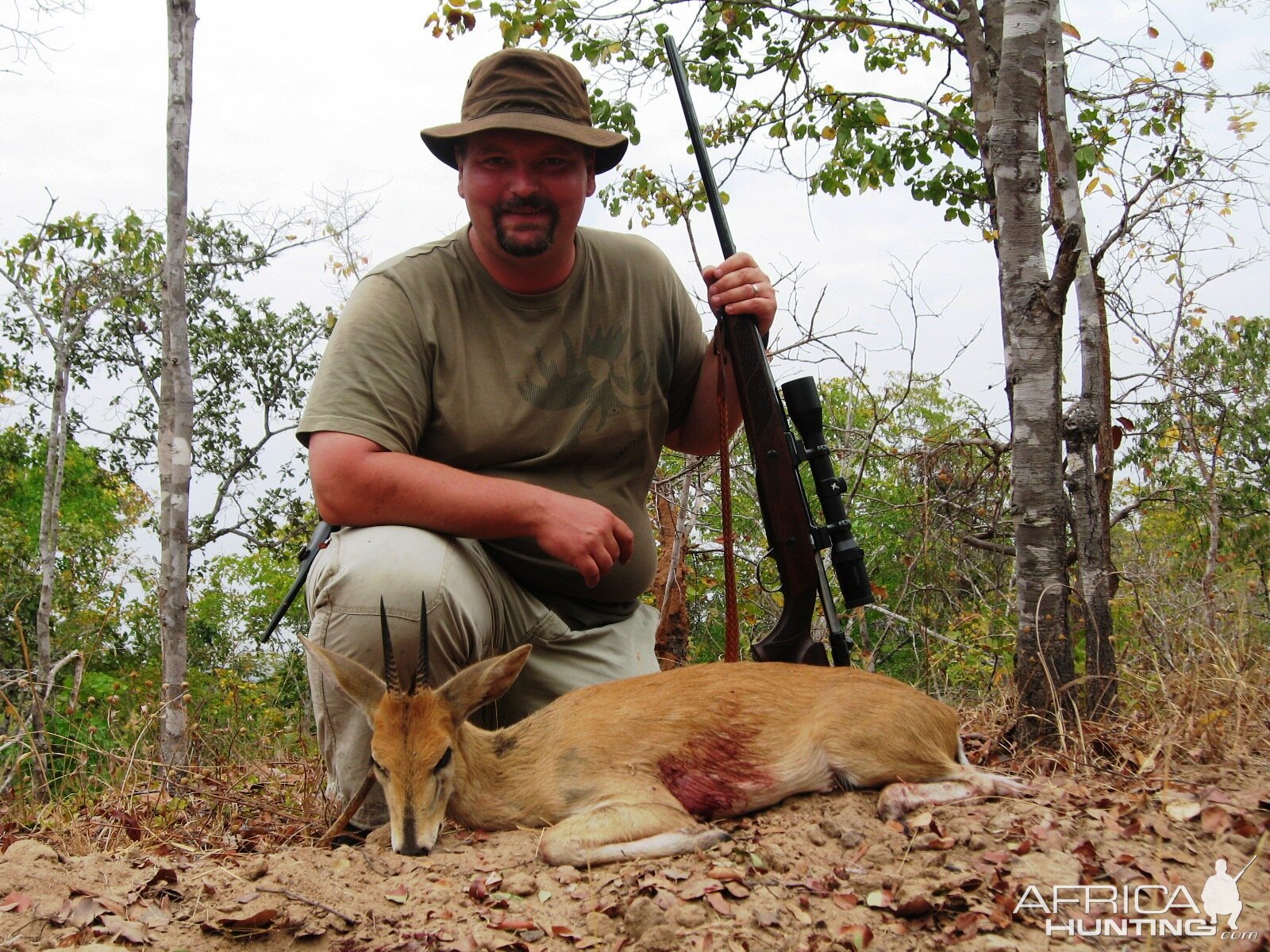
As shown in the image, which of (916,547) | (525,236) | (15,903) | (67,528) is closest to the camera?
(15,903)

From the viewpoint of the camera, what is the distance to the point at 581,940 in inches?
108

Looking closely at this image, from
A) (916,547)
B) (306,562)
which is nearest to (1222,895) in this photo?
(306,562)

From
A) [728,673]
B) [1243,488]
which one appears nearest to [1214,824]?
[728,673]

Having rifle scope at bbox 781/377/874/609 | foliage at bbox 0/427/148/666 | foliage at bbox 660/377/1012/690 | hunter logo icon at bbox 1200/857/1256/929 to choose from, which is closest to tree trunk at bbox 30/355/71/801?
foliage at bbox 0/427/148/666

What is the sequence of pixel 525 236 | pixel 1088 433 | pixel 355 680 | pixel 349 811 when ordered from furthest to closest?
1. pixel 1088 433
2. pixel 525 236
3. pixel 349 811
4. pixel 355 680

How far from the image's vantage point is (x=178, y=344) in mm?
10148

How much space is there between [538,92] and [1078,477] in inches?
126

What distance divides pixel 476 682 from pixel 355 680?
1.41ft

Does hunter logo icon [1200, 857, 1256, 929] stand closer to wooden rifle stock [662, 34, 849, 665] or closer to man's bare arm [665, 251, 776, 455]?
wooden rifle stock [662, 34, 849, 665]

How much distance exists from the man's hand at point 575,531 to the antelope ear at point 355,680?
2.72ft

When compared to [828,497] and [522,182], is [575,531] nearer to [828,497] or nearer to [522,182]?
[828,497]

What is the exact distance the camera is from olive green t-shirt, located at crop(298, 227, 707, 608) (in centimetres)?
423

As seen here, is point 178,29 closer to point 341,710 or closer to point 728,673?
point 341,710

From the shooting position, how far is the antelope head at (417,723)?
3.36 m
